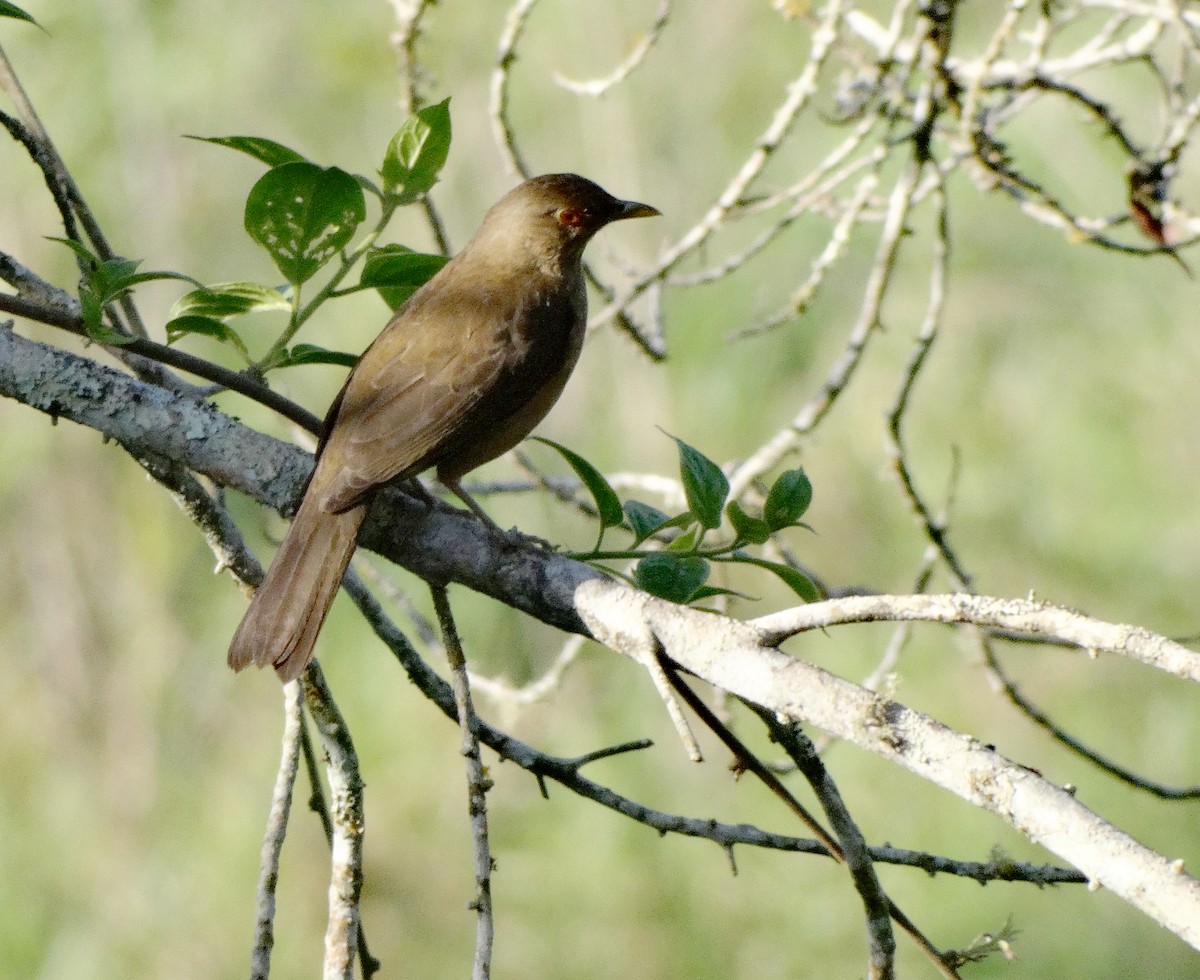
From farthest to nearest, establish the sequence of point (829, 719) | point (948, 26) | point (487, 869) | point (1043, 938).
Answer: point (1043, 938) < point (948, 26) < point (487, 869) < point (829, 719)

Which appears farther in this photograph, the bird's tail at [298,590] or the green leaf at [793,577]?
the bird's tail at [298,590]

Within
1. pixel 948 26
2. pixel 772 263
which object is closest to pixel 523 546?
pixel 948 26

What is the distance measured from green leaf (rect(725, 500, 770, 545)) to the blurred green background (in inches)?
120

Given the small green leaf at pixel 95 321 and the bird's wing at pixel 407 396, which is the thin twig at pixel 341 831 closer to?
the bird's wing at pixel 407 396

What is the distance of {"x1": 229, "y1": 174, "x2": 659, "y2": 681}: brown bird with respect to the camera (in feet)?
9.03

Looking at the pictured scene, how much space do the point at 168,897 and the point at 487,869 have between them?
410cm

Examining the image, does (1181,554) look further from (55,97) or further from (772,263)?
Result: (55,97)

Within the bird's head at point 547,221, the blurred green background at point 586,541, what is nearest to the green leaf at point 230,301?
the bird's head at point 547,221

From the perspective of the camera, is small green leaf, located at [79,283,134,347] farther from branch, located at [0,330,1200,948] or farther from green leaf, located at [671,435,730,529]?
green leaf, located at [671,435,730,529]

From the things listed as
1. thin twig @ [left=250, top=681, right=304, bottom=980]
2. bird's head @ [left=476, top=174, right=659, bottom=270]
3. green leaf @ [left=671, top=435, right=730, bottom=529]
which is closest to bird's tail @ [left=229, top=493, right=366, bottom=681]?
thin twig @ [left=250, top=681, right=304, bottom=980]

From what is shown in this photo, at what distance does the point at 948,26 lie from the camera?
3504 mm

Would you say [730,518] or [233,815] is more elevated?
[233,815]

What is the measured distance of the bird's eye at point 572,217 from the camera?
3939 millimetres

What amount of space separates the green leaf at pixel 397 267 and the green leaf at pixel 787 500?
726mm
